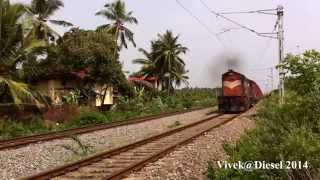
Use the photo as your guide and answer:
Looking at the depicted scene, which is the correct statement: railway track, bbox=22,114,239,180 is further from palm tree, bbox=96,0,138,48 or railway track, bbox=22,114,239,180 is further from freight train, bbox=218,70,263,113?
palm tree, bbox=96,0,138,48

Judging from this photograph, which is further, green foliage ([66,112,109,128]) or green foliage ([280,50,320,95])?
green foliage ([66,112,109,128])

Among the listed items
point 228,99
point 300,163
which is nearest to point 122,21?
point 228,99

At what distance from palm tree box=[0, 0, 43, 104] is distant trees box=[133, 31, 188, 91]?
4463cm

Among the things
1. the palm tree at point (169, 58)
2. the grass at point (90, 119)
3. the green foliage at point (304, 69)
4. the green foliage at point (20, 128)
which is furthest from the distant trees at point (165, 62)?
the green foliage at point (304, 69)

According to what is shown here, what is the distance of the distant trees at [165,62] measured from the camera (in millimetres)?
74438

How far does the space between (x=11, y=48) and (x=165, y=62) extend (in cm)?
4589

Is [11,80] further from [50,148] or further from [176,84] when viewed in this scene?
[176,84]

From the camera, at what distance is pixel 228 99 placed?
145 ft

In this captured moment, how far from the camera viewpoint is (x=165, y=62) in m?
74.0

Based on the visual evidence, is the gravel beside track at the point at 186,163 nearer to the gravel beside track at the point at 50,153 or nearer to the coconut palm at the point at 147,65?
the gravel beside track at the point at 50,153

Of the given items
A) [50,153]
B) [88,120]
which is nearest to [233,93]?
[88,120]

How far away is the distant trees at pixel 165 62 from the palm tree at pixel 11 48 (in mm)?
44632

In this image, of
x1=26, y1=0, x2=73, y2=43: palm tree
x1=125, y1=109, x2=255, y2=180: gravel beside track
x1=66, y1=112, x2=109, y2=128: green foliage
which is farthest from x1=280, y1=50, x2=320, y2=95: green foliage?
x1=26, y1=0, x2=73, y2=43: palm tree

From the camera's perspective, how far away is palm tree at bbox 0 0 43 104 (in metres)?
28.1
